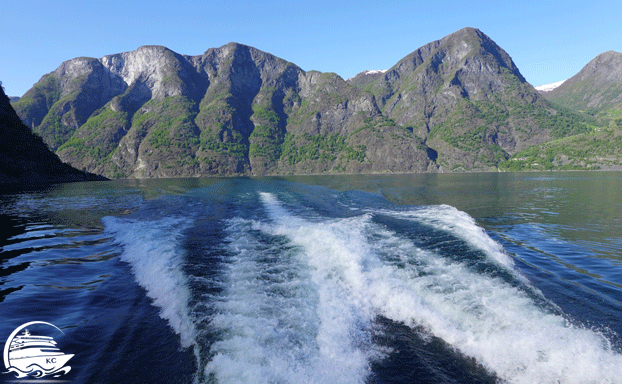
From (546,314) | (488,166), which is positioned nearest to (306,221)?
(546,314)

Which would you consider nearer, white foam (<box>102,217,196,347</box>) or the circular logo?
the circular logo

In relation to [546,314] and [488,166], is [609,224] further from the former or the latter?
[488,166]

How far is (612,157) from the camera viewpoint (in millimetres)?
143625

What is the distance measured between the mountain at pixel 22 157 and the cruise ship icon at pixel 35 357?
85981 mm

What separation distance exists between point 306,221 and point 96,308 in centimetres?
1308

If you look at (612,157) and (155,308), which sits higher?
(612,157)

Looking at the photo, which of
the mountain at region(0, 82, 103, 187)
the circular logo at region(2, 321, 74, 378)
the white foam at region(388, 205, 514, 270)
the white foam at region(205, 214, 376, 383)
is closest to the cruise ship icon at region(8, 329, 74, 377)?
the circular logo at region(2, 321, 74, 378)

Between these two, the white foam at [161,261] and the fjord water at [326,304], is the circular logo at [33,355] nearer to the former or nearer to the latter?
the fjord water at [326,304]

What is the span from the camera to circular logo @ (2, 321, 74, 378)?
5.39 m

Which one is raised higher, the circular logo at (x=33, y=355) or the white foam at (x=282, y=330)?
the white foam at (x=282, y=330)

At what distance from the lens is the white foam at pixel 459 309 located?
542 cm

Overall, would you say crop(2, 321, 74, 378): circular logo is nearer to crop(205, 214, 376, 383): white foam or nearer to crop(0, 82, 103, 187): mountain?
crop(205, 214, 376, 383): white foam

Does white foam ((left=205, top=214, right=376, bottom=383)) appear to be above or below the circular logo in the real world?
above

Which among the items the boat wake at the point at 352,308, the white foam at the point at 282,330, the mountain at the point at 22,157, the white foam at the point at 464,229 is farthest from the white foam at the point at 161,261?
the mountain at the point at 22,157
